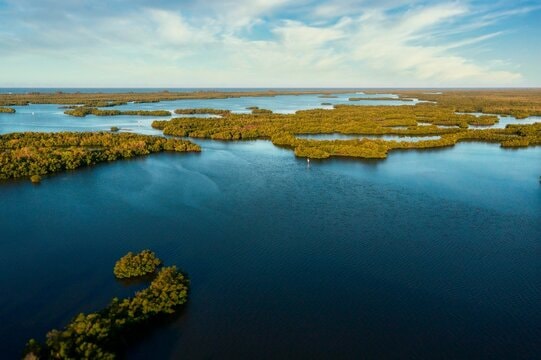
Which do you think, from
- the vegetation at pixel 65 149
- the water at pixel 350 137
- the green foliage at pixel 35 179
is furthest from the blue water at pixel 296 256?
the water at pixel 350 137

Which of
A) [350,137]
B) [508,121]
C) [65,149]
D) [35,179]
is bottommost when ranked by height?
[35,179]

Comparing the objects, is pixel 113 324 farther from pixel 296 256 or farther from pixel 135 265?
pixel 296 256

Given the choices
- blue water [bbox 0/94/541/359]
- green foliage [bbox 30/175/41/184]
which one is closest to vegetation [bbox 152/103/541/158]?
blue water [bbox 0/94/541/359]

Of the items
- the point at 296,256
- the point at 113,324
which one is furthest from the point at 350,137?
the point at 113,324

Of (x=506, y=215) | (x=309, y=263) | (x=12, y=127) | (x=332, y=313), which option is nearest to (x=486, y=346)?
(x=332, y=313)

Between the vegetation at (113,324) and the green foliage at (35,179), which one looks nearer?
the vegetation at (113,324)

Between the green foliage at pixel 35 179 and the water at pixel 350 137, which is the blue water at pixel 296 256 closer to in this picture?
the green foliage at pixel 35 179

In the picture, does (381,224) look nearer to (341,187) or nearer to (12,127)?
(341,187)
